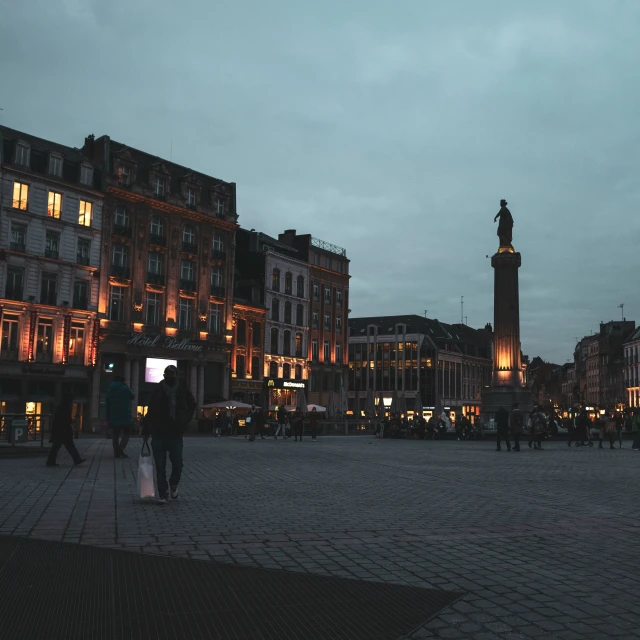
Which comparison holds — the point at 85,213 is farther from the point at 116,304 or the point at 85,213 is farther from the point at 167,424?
the point at 167,424

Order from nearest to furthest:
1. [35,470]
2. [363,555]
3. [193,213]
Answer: [363,555], [35,470], [193,213]

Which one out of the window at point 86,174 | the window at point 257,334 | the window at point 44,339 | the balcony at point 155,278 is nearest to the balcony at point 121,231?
the balcony at point 155,278

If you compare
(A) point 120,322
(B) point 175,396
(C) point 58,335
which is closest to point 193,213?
(A) point 120,322

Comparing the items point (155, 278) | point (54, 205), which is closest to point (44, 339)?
point (54, 205)

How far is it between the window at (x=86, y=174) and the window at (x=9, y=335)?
1078 cm

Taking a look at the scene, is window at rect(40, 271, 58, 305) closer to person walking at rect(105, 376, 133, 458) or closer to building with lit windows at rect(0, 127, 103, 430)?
building with lit windows at rect(0, 127, 103, 430)

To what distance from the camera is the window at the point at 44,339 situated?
153 ft

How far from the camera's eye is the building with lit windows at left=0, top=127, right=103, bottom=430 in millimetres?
45344

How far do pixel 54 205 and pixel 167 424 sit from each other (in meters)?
42.2

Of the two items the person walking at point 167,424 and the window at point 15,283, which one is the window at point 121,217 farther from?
the person walking at point 167,424

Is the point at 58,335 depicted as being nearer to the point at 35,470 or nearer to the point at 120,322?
the point at 120,322

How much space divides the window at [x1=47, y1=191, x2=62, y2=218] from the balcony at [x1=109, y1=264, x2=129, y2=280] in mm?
5453

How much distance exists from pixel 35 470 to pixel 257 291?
5381cm

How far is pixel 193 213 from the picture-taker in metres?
57.4
